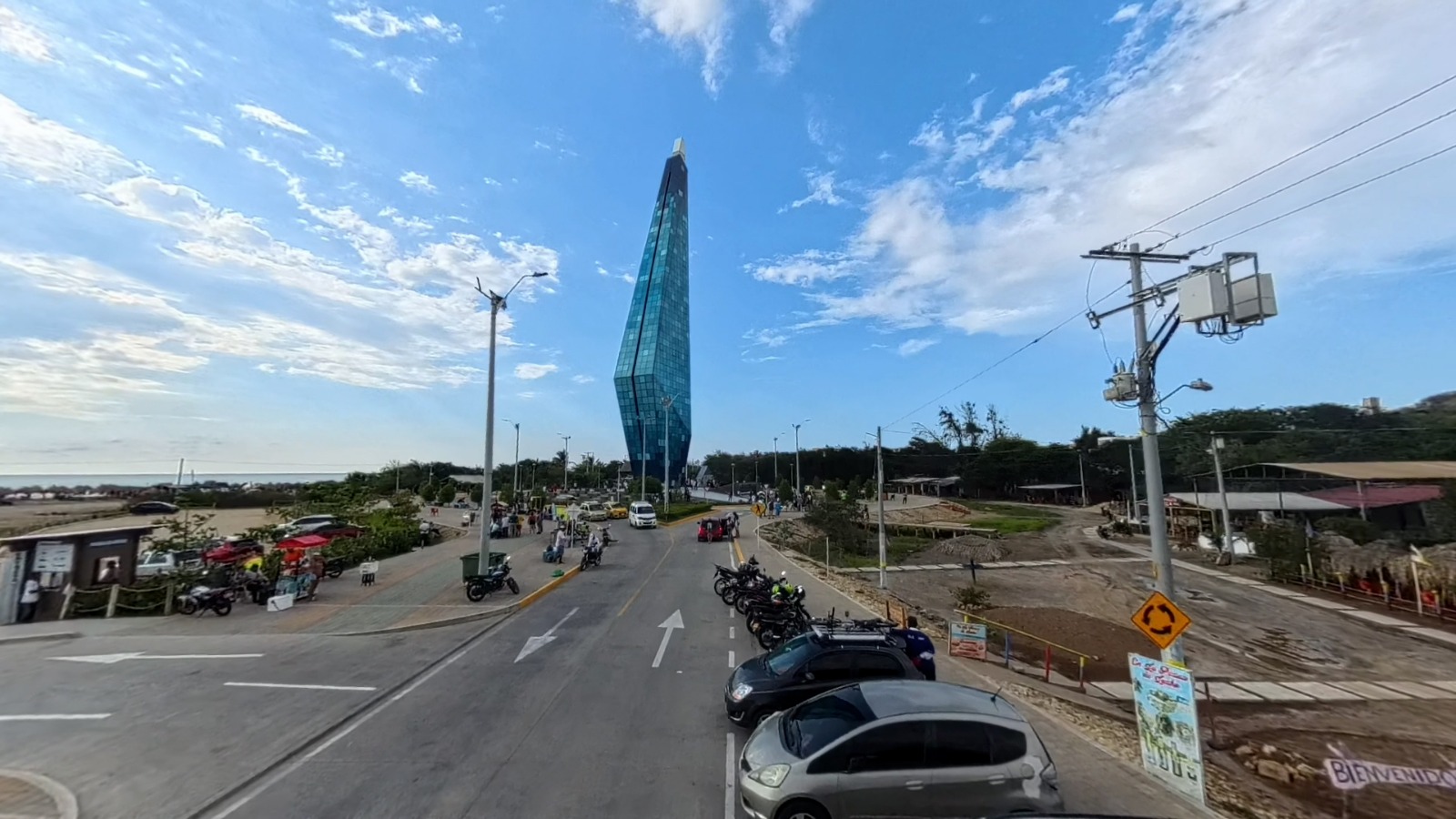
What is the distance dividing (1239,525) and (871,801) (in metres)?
55.1

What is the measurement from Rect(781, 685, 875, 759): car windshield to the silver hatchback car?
0.06 ft

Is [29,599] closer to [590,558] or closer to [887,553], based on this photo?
[590,558]

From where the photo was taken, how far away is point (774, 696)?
29.8 feet

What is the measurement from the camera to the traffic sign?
8633 mm

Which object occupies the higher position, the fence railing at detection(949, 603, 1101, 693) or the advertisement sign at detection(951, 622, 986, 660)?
the advertisement sign at detection(951, 622, 986, 660)

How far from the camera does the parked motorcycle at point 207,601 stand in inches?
678

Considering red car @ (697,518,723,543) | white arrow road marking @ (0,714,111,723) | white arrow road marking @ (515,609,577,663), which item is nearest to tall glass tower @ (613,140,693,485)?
red car @ (697,518,723,543)

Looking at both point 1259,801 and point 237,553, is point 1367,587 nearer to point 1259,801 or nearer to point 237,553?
point 1259,801

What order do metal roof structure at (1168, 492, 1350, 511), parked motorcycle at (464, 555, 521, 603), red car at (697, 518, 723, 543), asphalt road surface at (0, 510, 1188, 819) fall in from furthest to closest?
metal roof structure at (1168, 492, 1350, 511), red car at (697, 518, 723, 543), parked motorcycle at (464, 555, 521, 603), asphalt road surface at (0, 510, 1188, 819)

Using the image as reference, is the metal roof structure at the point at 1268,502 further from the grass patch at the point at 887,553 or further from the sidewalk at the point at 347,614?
the sidewalk at the point at 347,614

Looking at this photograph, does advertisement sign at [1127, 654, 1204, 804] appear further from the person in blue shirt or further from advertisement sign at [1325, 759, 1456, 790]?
the person in blue shirt

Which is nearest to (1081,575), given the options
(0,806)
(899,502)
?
(0,806)

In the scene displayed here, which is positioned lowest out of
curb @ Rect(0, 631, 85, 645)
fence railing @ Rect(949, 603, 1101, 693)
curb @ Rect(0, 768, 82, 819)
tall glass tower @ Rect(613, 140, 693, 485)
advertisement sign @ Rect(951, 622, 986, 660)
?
fence railing @ Rect(949, 603, 1101, 693)

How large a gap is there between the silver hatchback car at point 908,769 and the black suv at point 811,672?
7.78ft
